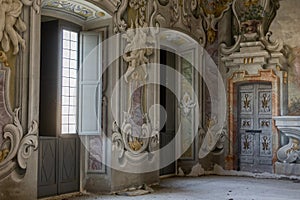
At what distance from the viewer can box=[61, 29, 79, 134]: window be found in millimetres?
6746

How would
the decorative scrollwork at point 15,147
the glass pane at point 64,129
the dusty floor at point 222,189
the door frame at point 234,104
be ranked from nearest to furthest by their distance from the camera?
the decorative scrollwork at point 15,147 → the dusty floor at point 222,189 → the glass pane at point 64,129 → the door frame at point 234,104

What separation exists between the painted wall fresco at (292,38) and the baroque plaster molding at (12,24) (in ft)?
18.8

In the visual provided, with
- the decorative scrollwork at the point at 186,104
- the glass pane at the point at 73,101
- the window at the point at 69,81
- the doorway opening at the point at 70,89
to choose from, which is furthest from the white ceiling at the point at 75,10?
the decorative scrollwork at the point at 186,104

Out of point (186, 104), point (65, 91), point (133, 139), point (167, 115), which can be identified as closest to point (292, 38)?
point (186, 104)

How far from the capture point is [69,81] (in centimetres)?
684

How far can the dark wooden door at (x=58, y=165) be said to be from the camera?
6195mm

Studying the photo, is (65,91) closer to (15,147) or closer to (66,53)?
(66,53)

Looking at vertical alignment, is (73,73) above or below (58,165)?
above

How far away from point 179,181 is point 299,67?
11.6 feet

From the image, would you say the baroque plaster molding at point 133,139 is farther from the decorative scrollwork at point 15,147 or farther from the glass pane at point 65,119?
the decorative scrollwork at point 15,147

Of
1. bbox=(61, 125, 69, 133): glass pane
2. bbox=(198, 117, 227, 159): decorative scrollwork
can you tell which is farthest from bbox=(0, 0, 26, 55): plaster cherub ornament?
bbox=(198, 117, 227, 159): decorative scrollwork

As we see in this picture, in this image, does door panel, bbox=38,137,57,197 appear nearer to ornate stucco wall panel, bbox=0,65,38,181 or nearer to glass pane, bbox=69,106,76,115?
glass pane, bbox=69,106,76,115

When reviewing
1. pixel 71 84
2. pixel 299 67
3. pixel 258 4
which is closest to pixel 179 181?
pixel 71 84

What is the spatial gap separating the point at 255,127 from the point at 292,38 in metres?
2.09
